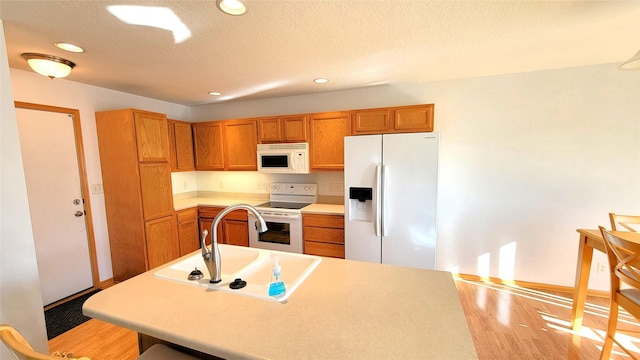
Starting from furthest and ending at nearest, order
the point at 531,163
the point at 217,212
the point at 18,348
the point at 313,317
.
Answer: the point at 217,212
the point at 531,163
the point at 313,317
the point at 18,348

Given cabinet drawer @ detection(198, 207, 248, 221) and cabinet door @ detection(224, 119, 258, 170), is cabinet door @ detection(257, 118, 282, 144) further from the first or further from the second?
cabinet drawer @ detection(198, 207, 248, 221)

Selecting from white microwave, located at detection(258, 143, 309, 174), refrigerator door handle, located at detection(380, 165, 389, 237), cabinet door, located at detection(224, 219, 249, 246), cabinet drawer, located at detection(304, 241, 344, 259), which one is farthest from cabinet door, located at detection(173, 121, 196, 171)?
refrigerator door handle, located at detection(380, 165, 389, 237)

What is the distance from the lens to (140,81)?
2744 mm

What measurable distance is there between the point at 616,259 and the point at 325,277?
2.07 metres

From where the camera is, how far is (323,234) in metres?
3.00

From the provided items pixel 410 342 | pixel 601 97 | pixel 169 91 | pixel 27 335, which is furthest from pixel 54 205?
pixel 601 97

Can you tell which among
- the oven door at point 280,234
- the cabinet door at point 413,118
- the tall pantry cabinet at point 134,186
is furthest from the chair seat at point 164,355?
the cabinet door at point 413,118

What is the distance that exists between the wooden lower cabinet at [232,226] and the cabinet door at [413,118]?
222 cm

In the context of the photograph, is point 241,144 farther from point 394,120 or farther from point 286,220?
point 394,120

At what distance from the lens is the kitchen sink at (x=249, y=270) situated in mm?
1188

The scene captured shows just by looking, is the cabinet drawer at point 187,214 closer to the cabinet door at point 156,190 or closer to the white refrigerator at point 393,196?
the cabinet door at point 156,190

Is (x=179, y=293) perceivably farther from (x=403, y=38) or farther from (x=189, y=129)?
(x=189, y=129)

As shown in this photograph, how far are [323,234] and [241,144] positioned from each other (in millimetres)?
1688

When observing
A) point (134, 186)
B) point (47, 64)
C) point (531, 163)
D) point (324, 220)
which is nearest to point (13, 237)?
point (134, 186)
